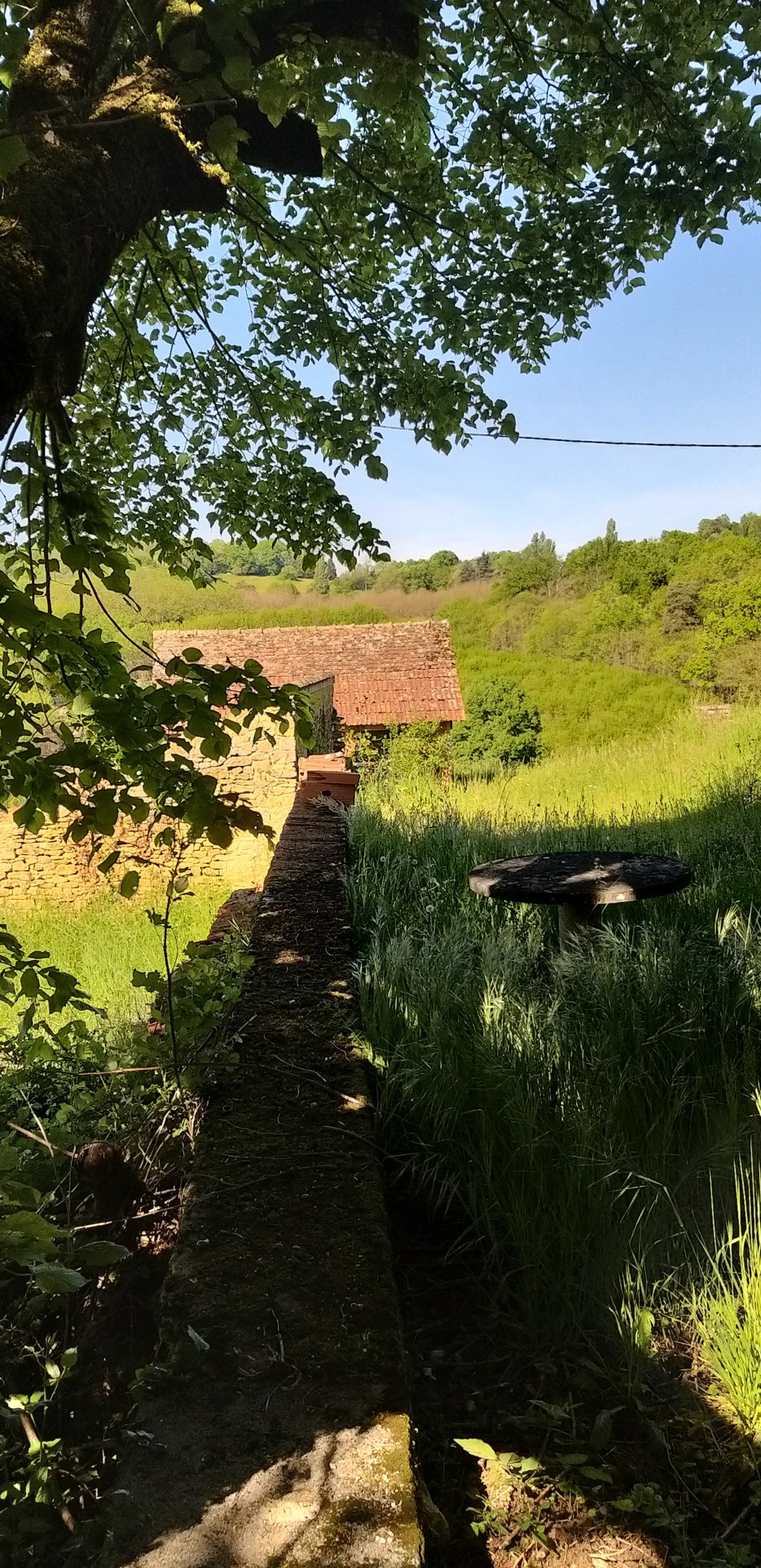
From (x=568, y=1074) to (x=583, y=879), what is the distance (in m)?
1.48

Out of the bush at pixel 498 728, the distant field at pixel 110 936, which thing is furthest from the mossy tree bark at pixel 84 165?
the bush at pixel 498 728

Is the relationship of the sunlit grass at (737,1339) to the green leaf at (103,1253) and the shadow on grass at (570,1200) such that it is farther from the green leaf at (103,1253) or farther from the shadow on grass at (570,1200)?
the green leaf at (103,1253)

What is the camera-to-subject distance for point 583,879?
155 inches

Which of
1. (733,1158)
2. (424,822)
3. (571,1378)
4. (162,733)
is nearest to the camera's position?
(571,1378)

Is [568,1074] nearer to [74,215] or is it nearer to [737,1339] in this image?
[737,1339]

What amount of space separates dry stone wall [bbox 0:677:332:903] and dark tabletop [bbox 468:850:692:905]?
276 inches

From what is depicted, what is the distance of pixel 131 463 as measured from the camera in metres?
4.80

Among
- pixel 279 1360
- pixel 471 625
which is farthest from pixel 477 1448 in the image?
pixel 471 625

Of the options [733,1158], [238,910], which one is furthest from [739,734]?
[733,1158]

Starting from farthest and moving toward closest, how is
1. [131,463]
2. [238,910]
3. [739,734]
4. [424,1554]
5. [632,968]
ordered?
[739,734] → [238,910] → [131,463] → [632,968] → [424,1554]

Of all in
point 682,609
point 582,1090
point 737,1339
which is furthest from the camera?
point 682,609

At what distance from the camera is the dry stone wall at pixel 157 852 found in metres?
11.3

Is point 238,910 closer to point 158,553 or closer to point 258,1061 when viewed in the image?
point 158,553

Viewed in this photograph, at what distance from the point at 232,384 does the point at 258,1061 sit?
11.8 ft
